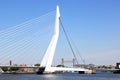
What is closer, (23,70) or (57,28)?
(57,28)

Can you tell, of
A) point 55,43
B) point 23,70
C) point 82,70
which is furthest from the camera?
point 23,70

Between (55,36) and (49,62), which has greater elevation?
(55,36)

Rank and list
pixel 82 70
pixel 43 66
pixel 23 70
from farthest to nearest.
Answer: pixel 23 70
pixel 82 70
pixel 43 66

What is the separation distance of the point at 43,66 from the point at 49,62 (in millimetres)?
3261

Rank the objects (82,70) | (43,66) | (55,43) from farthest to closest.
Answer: (82,70)
(43,66)
(55,43)

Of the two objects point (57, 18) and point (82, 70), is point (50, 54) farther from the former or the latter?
point (82, 70)

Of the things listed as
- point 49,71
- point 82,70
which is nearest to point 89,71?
point 82,70

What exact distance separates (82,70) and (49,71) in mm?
19359

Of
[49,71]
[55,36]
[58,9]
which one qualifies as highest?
[58,9]

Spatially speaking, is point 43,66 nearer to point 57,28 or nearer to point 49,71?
point 49,71

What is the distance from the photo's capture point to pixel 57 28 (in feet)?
200

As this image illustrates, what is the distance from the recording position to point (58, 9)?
6122 cm

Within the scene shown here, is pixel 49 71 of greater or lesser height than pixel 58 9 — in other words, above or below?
below

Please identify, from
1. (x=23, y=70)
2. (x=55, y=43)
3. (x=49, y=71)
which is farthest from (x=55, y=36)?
(x=23, y=70)
